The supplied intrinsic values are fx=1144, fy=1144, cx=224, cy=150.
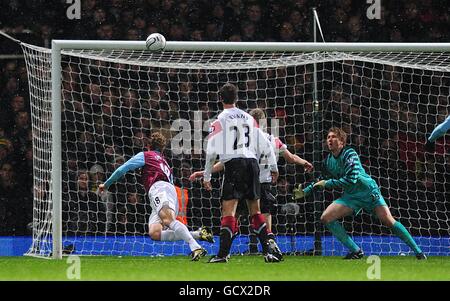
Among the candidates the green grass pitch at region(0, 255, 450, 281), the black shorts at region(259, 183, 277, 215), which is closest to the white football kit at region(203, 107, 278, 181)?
the green grass pitch at region(0, 255, 450, 281)

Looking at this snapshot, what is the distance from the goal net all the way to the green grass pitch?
4.53 feet

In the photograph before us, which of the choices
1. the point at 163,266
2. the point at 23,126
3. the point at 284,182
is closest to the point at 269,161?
the point at 163,266

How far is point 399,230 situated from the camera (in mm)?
11781

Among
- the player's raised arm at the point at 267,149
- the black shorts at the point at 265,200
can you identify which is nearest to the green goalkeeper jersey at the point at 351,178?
the black shorts at the point at 265,200

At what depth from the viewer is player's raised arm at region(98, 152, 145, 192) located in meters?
11.6

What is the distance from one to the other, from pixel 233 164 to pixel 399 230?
7.18ft

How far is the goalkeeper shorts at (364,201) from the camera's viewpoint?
1191cm

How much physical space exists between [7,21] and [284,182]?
15.8 ft

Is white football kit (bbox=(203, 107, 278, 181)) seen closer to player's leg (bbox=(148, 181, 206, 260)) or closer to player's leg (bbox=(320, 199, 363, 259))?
player's leg (bbox=(148, 181, 206, 260))

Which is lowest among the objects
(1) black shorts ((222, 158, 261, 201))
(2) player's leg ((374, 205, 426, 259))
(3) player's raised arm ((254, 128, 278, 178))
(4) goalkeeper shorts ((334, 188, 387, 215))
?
(2) player's leg ((374, 205, 426, 259))

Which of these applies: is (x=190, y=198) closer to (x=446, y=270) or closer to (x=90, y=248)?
(x=90, y=248)

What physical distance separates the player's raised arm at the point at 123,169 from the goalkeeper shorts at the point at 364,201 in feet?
6.92

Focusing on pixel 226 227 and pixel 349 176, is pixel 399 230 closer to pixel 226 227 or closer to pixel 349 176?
pixel 349 176
